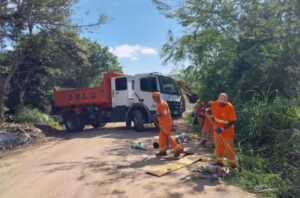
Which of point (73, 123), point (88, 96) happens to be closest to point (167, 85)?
point (88, 96)

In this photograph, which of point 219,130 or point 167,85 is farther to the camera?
point 167,85

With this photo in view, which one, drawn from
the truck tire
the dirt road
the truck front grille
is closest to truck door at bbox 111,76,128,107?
the truck front grille

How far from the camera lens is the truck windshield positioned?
17.4 metres

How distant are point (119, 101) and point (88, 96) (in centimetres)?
185

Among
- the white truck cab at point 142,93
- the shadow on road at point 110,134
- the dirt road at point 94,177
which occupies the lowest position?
the dirt road at point 94,177

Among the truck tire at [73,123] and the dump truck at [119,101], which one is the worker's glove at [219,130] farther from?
the truck tire at [73,123]

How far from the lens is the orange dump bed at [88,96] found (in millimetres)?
18500

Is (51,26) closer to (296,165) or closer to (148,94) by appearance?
(148,94)

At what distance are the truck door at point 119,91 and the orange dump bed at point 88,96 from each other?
0.22m

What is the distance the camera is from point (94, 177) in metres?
8.59

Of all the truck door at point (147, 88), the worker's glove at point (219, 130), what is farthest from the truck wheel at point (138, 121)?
the worker's glove at point (219, 130)

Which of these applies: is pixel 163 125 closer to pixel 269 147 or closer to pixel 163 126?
pixel 163 126

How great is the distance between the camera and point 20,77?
75.8ft

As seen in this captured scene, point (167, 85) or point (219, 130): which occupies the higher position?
point (167, 85)
